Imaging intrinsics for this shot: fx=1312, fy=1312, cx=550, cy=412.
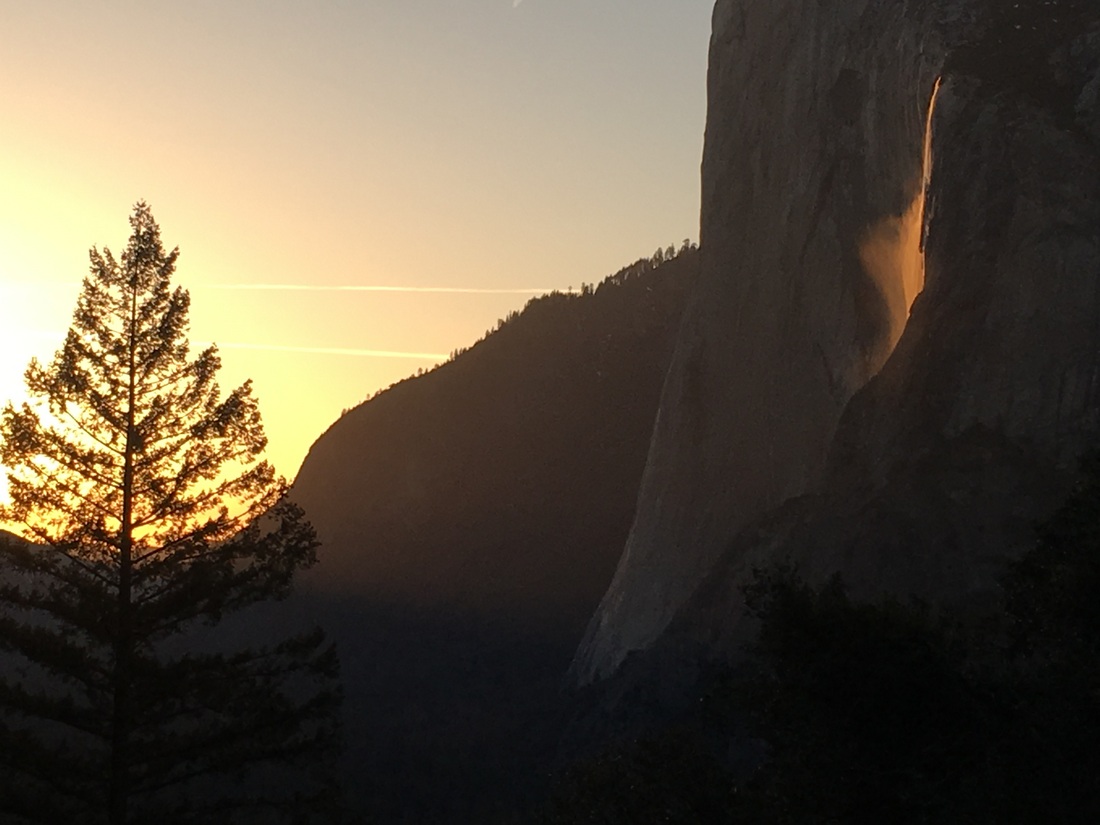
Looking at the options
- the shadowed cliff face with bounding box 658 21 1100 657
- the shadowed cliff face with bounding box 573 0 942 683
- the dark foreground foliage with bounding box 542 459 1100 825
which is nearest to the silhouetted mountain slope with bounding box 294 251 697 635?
the shadowed cliff face with bounding box 573 0 942 683

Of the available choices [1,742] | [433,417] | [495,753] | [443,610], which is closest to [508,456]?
[433,417]

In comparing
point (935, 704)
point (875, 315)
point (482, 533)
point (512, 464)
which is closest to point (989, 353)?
point (875, 315)

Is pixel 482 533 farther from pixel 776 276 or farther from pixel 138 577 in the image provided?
pixel 138 577

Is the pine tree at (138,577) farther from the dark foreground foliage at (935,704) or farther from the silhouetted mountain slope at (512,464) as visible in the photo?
the silhouetted mountain slope at (512,464)

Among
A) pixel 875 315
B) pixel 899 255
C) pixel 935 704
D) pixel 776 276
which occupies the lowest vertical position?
pixel 935 704

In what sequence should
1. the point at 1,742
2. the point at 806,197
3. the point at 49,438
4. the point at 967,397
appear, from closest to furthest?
the point at 1,742, the point at 49,438, the point at 967,397, the point at 806,197

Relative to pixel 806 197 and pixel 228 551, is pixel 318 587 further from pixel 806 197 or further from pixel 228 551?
pixel 228 551
